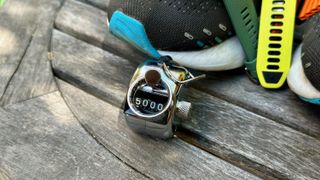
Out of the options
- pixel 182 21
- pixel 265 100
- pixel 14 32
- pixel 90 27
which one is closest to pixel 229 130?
pixel 265 100

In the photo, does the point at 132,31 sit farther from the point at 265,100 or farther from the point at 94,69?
the point at 265,100

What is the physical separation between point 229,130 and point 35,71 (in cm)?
36

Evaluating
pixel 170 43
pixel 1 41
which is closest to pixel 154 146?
pixel 170 43

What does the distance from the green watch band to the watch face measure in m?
0.16

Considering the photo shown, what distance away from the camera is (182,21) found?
701mm

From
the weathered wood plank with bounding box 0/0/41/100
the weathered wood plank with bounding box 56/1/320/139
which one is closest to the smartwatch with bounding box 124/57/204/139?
the weathered wood plank with bounding box 56/1/320/139

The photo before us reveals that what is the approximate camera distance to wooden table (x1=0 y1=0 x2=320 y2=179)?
663mm

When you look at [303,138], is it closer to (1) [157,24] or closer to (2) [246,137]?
(2) [246,137]

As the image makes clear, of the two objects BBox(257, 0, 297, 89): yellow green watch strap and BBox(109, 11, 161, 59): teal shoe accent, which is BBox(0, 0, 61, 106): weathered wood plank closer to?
BBox(109, 11, 161, 59): teal shoe accent

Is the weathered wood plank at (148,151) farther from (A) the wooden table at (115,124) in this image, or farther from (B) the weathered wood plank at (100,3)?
(B) the weathered wood plank at (100,3)

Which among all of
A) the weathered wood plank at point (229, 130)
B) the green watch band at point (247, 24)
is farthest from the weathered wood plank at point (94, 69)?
the green watch band at point (247, 24)

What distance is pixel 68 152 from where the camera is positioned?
0.69 metres

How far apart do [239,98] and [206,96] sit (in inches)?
2.2

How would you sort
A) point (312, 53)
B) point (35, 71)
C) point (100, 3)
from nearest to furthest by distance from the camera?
point (312, 53) < point (35, 71) < point (100, 3)
